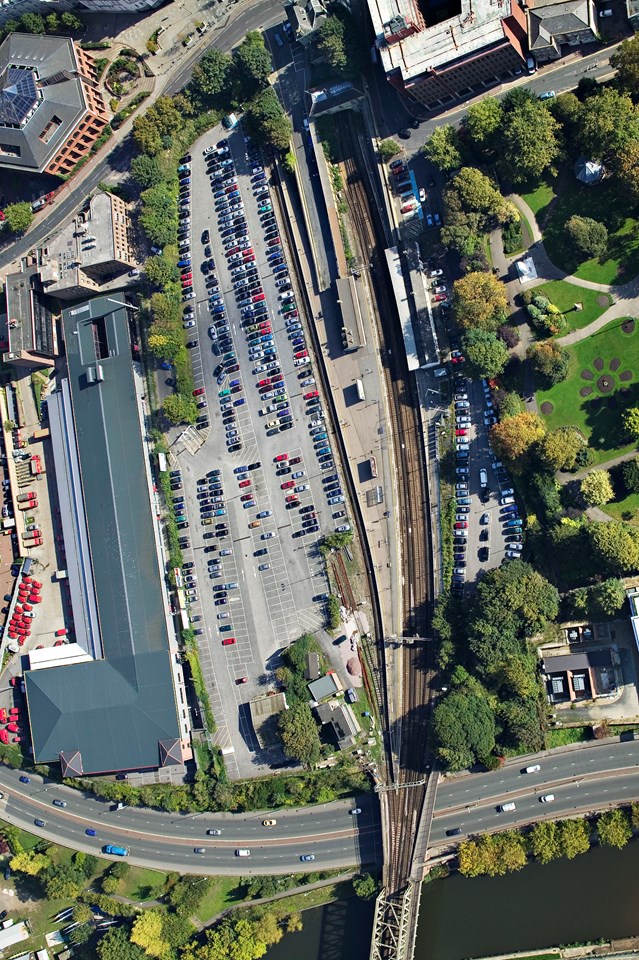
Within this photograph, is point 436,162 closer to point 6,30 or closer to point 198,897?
point 6,30

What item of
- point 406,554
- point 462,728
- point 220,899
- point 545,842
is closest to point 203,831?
point 220,899

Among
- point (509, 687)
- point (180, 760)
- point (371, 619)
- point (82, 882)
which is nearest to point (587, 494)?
point (509, 687)

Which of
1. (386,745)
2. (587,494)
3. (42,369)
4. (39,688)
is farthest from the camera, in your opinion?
(42,369)

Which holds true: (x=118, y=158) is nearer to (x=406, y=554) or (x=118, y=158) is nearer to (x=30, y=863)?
(x=406, y=554)

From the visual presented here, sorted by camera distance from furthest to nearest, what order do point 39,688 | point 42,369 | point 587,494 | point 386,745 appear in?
point 42,369
point 39,688
point 386,745
point 587,494

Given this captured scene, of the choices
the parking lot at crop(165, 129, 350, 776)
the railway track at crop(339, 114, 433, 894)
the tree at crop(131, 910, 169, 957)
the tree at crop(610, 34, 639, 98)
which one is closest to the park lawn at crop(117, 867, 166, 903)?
the tree at crop(131, 910, 169, 957)

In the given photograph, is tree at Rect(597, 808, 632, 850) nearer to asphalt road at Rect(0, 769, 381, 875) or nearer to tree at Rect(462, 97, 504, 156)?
asphalt road at Rect(0, 769, 381, 875)
